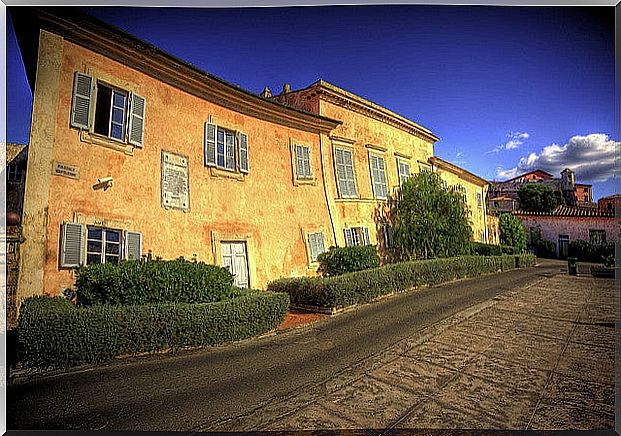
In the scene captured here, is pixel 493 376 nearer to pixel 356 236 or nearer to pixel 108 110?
pixel 356 236

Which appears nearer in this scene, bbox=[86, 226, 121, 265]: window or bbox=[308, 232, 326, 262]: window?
bbox=[86, 226, 121, 265]: window

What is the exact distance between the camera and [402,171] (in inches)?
193

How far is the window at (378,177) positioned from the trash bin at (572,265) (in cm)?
186

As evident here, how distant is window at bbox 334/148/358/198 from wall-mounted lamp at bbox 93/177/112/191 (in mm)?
2063

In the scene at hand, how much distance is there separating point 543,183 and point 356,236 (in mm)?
1867

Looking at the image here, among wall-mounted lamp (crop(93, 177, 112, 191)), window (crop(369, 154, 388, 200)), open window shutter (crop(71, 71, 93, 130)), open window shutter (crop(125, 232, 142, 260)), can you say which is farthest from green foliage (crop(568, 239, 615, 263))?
open window shutter (crop(71, 71, 93, 130))

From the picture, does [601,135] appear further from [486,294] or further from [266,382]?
[266,382]

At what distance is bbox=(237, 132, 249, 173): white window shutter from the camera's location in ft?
14.9

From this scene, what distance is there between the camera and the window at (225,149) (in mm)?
4414

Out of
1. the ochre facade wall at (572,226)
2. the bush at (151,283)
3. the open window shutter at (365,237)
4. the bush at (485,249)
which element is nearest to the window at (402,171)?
the open window shutter at (365,237)

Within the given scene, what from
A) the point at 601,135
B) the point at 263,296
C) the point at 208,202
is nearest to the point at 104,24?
the point at 208,202

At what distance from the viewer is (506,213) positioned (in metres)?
4.94

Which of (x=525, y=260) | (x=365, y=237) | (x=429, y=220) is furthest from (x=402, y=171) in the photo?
(x=525, y=260)

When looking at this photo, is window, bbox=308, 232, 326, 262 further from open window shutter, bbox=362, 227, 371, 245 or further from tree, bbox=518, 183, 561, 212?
tree, bbox=518, 183, 561, 212
